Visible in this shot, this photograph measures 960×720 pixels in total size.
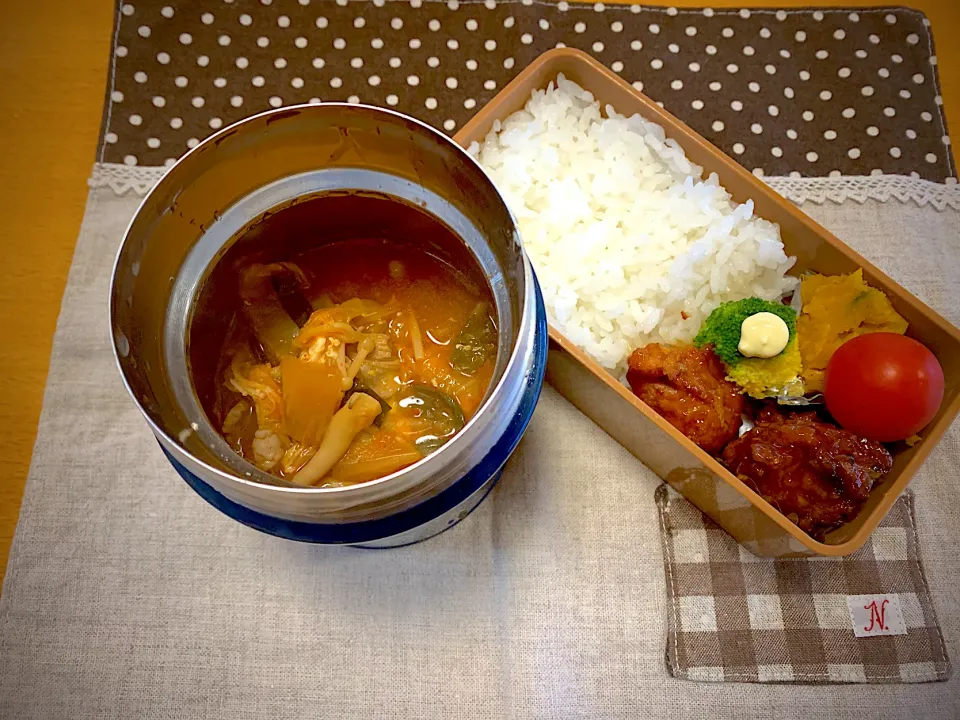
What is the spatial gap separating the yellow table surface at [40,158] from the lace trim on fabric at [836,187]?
0.07 metres

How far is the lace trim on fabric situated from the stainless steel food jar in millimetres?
545

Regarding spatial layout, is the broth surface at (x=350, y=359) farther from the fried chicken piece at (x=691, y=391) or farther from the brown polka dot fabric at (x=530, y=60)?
the brown polka dot fabric at (x=530, y=60)

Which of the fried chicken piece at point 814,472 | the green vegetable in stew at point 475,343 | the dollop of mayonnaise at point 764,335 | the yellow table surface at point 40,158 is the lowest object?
the yellow table surface at point 40,158

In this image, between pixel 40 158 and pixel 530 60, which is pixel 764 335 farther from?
pixel 40 158

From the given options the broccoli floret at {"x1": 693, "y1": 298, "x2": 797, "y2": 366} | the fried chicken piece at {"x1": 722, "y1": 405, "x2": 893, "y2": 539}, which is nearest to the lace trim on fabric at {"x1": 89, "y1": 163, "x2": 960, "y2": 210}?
the broccoli floret at {"x1": 693, "y1": 298, "x2": 797, "y2": 366}

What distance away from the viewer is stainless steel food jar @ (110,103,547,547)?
75 centimetres

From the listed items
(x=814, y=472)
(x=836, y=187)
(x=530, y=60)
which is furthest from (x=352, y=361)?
(x=836, y=187)

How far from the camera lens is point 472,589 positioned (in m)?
1.10

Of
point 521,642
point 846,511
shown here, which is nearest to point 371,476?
point 521,642

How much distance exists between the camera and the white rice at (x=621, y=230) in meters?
1.16

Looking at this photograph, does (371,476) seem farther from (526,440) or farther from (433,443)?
(526,440)

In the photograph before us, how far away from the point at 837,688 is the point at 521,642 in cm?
45

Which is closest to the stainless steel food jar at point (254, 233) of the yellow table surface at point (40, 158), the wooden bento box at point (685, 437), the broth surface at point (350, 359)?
the broth surface at point (350, 359)

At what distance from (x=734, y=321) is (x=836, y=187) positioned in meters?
0.44
